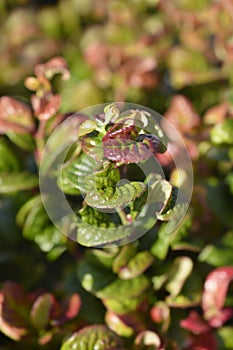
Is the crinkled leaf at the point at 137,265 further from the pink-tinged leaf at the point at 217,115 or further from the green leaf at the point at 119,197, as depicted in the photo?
the pink-tinged leaf at the point at 217,115

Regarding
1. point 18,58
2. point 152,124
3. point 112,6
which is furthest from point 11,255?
point 112,6

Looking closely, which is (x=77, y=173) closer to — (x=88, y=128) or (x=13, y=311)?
(x=88, y=128)

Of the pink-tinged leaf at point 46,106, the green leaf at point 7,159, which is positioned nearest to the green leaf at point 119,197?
the pink-tinged leaf at point 46,106

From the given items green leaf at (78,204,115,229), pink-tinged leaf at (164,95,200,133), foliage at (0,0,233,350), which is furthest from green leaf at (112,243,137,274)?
pink-tinged leaf at (164,95,200,133)

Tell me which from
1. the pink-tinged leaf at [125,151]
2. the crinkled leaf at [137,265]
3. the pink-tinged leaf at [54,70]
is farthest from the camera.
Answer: the pink-tinged leaf at [54,70]

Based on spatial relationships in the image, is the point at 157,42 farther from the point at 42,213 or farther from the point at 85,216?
the point at 85,216
